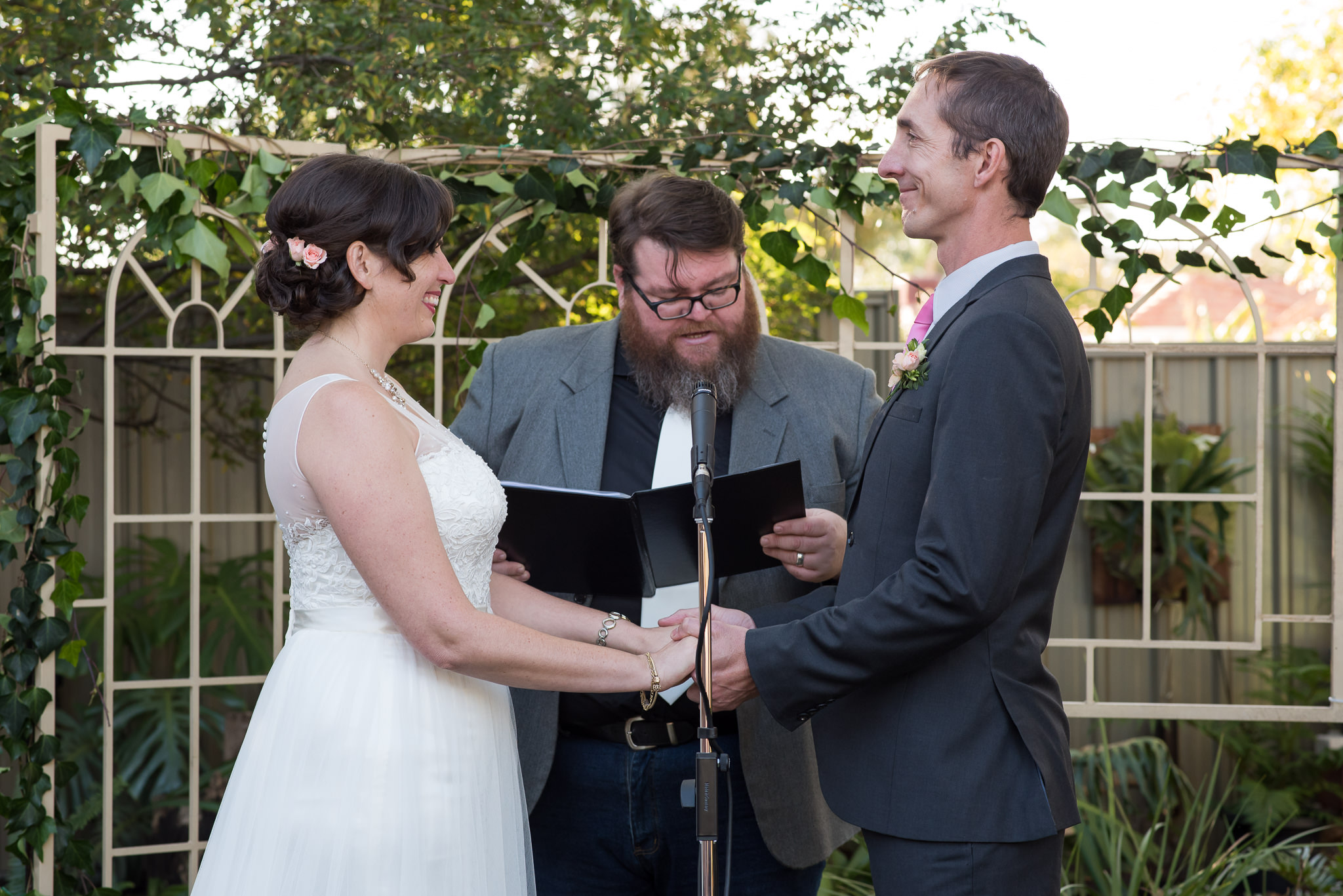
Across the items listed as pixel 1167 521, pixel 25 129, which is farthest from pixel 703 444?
pixel 1167 521

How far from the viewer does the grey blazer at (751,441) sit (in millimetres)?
2348

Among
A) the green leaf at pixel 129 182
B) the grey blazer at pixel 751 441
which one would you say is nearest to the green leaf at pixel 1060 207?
the grey blazer at pixel 751 441

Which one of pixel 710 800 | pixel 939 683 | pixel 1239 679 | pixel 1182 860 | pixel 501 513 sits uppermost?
pixel 501 513

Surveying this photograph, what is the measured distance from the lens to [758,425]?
250 cm

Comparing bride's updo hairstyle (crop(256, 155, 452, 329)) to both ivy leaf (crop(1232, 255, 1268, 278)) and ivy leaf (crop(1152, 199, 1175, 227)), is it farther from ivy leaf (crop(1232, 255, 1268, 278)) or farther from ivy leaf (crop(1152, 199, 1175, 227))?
ivy leaf (crop(1232, 255, 1268, 278))

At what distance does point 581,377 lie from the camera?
2545 millimetres

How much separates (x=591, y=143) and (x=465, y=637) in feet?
10.0

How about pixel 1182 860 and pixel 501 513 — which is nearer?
pixel 501 513

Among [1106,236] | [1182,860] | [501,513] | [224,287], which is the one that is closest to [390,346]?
[501,513]

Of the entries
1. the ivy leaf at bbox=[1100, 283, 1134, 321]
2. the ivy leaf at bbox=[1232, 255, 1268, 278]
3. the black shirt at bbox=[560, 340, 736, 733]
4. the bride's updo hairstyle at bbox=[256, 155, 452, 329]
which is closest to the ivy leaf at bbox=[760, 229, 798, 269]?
the black shirt at bbox=[560, 340, 736, 733]

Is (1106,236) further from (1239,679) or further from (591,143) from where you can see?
(1239,679)

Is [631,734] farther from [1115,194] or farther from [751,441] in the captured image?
[1115,194]

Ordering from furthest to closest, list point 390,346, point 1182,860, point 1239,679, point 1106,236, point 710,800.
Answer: point 1239,679 → point 1182,860 → point 1106,236 → point 390,346 → point 710,800

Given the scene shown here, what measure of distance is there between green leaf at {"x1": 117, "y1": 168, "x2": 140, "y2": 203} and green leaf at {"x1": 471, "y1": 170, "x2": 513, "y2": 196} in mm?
915
